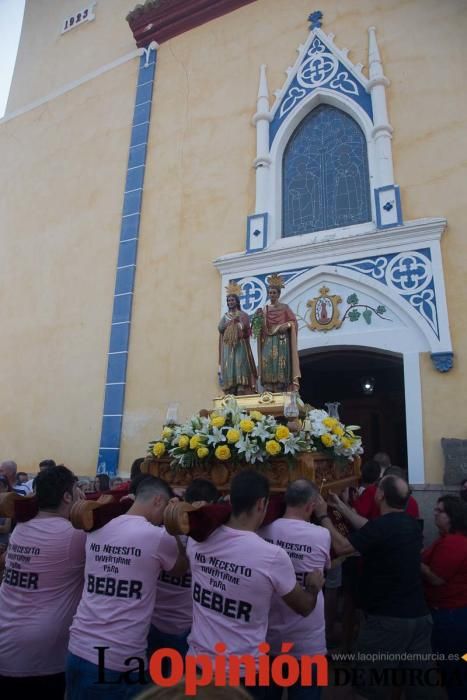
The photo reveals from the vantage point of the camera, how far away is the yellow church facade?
604 cm

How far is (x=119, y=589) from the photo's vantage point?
2018 mm

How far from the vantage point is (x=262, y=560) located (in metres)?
1.89

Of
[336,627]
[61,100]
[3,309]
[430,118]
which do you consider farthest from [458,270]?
[61,100]

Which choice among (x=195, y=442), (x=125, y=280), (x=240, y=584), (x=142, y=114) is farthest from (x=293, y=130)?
(x=240, y=584)

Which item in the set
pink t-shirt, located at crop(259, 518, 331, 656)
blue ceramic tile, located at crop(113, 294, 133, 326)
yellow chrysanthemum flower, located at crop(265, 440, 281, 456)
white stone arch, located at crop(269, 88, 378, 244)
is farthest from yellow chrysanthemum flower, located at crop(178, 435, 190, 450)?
blue ceramic tile, located at crop(113, 294, 133, 326)

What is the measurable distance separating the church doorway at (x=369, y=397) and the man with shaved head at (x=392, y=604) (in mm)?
4873

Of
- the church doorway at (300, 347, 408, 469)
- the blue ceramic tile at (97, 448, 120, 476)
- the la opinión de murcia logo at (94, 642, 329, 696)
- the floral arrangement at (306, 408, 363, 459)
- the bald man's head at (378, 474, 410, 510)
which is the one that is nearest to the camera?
the la opinión de murcia logo at (94, 642, 329, 696)

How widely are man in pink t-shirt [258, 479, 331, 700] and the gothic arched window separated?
5.01 meters

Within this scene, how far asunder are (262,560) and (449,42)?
7.07 meters

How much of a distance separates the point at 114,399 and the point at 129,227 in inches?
113

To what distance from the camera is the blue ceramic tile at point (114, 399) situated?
752cm

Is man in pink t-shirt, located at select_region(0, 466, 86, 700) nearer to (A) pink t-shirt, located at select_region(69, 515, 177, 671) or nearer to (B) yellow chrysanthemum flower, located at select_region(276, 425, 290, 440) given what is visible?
(A) pink t-shirt, located at select_region(69, 515, 177, 671)

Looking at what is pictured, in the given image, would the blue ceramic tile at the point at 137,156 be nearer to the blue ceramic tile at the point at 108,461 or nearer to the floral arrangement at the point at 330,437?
the blue ceramic tile at the point at 108,461

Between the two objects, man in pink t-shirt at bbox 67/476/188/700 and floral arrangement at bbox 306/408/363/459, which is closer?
man in pink t-shirt at bbox 67/476/188/700
